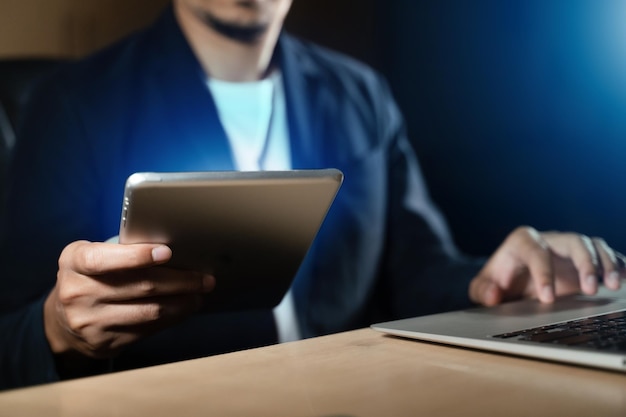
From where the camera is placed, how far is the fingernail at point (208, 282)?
950 millimetres

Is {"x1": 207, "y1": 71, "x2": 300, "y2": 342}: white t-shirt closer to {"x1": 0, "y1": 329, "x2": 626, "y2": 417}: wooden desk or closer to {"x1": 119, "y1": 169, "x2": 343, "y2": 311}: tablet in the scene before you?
{"x1": 119, "y1": 169, "x2": 343, "y2": 311}: tablet

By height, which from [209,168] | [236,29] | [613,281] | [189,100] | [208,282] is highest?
[236,29]

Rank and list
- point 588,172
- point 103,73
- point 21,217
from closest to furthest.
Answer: point 21,217 → point 103,73 → point 588,172

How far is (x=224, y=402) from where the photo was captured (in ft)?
2.05

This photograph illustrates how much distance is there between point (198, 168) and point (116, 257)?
35 cm

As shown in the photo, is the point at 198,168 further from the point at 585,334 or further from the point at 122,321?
the point at 585,334

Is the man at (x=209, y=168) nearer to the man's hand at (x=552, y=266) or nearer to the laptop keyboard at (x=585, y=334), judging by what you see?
the man's hand at (x=552, y=266)

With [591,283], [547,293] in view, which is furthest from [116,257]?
[591,283]

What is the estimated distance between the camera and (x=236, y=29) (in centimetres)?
116

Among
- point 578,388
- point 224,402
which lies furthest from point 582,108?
point 224,402

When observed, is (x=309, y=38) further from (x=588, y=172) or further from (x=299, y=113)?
(x=588, y=172)

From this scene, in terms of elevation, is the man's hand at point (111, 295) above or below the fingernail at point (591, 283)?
above

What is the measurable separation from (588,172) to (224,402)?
3.30 ft

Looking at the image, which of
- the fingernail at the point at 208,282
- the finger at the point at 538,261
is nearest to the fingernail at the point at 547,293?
the finger at the point at 538,261
